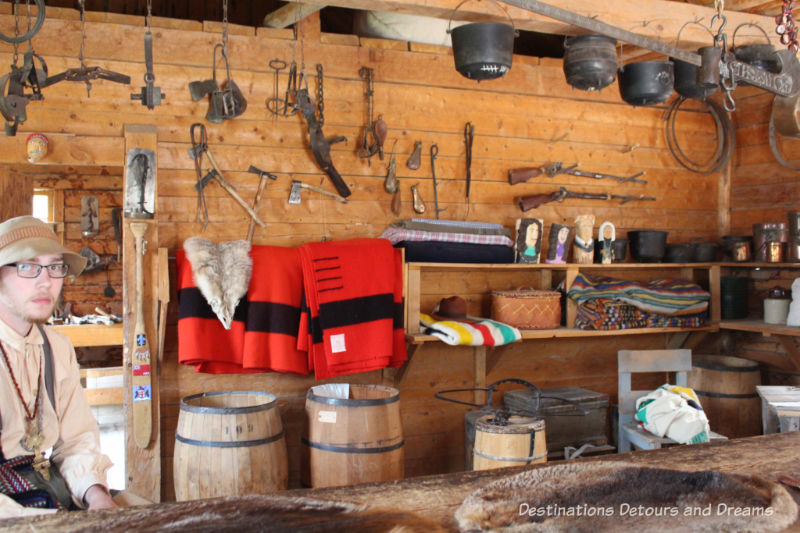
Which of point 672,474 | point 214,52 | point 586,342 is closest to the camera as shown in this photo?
point 672,474

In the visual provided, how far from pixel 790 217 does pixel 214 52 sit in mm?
3425

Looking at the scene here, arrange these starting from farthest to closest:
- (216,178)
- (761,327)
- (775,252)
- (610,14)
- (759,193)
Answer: (759,193) < (775,252) < (761,327) < (216,178) < (610,14)

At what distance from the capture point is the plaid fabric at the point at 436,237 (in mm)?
3814

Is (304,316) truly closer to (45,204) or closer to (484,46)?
(484,46)

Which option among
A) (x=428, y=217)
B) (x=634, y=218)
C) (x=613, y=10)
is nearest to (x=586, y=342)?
(x=634, y=218)

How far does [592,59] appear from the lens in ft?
9.62

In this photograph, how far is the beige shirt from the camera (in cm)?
204

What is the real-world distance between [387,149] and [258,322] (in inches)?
48.7

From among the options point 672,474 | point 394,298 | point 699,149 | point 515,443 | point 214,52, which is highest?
point 214,52

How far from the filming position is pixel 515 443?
301 centimetres

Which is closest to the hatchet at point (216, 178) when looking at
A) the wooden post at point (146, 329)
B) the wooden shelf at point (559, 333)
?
the wooden post at point (146, 329)

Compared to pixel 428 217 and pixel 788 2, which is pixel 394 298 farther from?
pixel 788 2

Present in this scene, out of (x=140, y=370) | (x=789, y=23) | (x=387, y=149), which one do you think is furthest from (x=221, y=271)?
(x=789, y=23)

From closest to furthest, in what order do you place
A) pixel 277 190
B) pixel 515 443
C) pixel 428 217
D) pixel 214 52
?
pixel 515 443 < pixel 214 52 < pixel 277 190 < pixel 428 217
